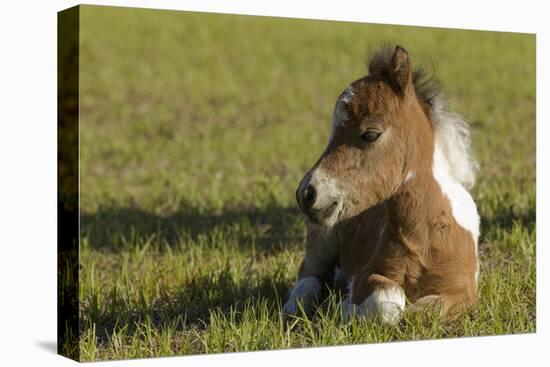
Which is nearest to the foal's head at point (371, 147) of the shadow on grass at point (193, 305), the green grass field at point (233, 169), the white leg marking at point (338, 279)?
the green grass field at point (233, 169)

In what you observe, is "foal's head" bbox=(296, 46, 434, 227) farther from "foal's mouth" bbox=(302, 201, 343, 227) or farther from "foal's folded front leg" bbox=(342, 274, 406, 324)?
"foal's folded front leg" bbox=(342, 274, 406, 324)

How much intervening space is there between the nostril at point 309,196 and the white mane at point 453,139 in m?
0.82

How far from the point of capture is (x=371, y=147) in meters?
5.15

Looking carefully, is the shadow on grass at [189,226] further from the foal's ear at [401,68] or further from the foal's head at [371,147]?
the foal's ear at [401,68]

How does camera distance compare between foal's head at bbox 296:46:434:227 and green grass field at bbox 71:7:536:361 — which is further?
green grass field at bbox 71:7:536:361

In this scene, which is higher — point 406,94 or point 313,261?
point 406,94

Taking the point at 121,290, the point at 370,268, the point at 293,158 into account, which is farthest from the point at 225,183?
the point at 370,268

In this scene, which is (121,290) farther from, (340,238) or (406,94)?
(406,94)

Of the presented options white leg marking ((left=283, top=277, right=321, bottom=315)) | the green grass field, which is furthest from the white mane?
white leg marking ((left=283, top=277, right=321, bottom=315))

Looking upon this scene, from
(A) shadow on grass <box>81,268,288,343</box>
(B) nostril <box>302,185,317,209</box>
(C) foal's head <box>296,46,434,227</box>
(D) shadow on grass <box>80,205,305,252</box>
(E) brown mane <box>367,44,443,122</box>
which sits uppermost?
(E) brown mane <box>367,44,443,122</box>

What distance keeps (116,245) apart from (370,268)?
113 inches

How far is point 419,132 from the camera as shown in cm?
528

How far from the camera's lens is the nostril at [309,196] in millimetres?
5004

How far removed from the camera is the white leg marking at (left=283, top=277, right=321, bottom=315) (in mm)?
5840
